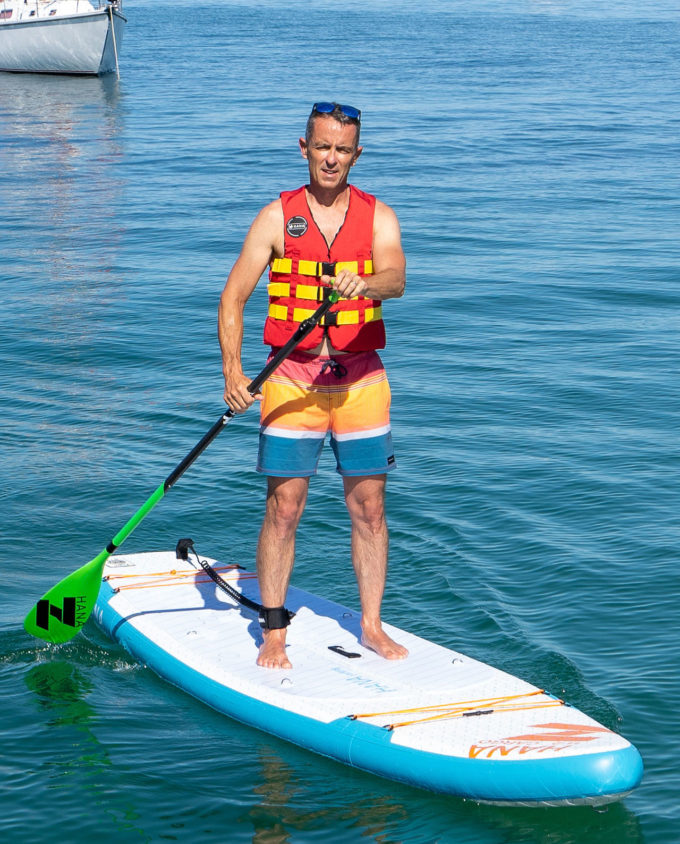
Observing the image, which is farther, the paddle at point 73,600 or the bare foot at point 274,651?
the paddle at point 73,600

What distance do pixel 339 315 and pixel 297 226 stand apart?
16.8 inches

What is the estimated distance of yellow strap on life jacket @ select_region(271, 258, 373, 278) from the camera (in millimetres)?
5473

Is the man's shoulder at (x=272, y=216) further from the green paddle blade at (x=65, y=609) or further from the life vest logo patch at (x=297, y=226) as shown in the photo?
the green paddle blade at (x=65, y=609)

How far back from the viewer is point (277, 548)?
19.2 feet

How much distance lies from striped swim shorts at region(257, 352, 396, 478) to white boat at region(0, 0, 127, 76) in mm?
36422

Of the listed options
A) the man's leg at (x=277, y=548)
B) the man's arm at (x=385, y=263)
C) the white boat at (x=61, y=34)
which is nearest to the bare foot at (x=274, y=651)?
Result: the man's leg at (x=277, y=548)

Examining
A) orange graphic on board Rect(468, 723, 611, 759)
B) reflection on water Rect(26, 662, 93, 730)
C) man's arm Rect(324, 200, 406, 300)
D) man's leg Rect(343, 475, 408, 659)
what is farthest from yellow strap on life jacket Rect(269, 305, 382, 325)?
reflection on water Rect(26, 662, 93, 730)

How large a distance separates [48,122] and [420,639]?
2791cm

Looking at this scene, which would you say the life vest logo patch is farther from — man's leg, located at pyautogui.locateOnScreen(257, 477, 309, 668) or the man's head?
man's leg, located at pyautogui.locateOnScreen(257, 477, 309, 668)

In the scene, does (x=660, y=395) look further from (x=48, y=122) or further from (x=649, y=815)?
(x=48, y=122)

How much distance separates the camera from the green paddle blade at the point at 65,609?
20.9ft

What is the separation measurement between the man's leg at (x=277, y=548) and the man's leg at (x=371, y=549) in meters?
0.25

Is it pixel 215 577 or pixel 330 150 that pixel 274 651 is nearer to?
pixel 215 577

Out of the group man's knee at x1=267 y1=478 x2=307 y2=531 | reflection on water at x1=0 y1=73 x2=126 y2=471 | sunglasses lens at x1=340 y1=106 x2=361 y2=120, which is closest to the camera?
sunglasses lens at x1=340 y1=106 x2=361 y2=120
